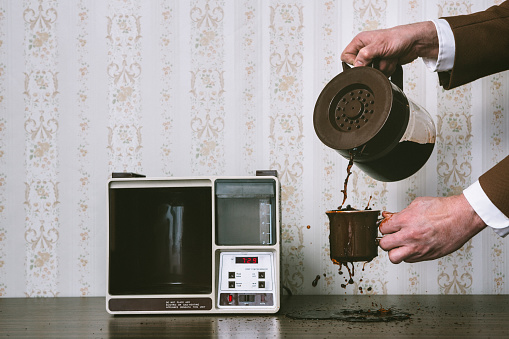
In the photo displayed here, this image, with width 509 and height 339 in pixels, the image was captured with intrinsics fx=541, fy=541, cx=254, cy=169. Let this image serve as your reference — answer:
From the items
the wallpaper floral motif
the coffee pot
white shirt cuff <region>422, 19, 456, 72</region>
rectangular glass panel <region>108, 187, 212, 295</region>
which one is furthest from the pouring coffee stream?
the wallpaper floral motif

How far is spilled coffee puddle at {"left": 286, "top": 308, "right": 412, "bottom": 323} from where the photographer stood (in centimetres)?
116

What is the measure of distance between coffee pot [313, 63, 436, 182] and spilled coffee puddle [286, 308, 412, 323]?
1.06ft

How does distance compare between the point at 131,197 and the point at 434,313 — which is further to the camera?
the point at 131,197

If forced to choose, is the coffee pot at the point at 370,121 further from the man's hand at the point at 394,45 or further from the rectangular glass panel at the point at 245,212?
the rectangular glass panel at the point at 245,212

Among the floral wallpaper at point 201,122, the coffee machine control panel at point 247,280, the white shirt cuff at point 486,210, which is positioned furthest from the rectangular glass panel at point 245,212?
the white shirt cuff at point 486,210

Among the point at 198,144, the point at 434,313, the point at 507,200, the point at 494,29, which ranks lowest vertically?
the point at 434,313

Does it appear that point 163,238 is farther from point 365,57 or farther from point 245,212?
point 365,57

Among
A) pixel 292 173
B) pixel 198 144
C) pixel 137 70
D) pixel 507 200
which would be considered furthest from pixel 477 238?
pixel 137 70

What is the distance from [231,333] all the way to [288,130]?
2.48 feet

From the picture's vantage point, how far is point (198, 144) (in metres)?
1.65

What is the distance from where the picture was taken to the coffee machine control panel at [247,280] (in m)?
1.25

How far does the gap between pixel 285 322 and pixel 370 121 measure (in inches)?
18.0

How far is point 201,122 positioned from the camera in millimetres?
1654

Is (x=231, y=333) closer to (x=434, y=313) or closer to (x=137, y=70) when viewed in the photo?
(x=434, y=313)
